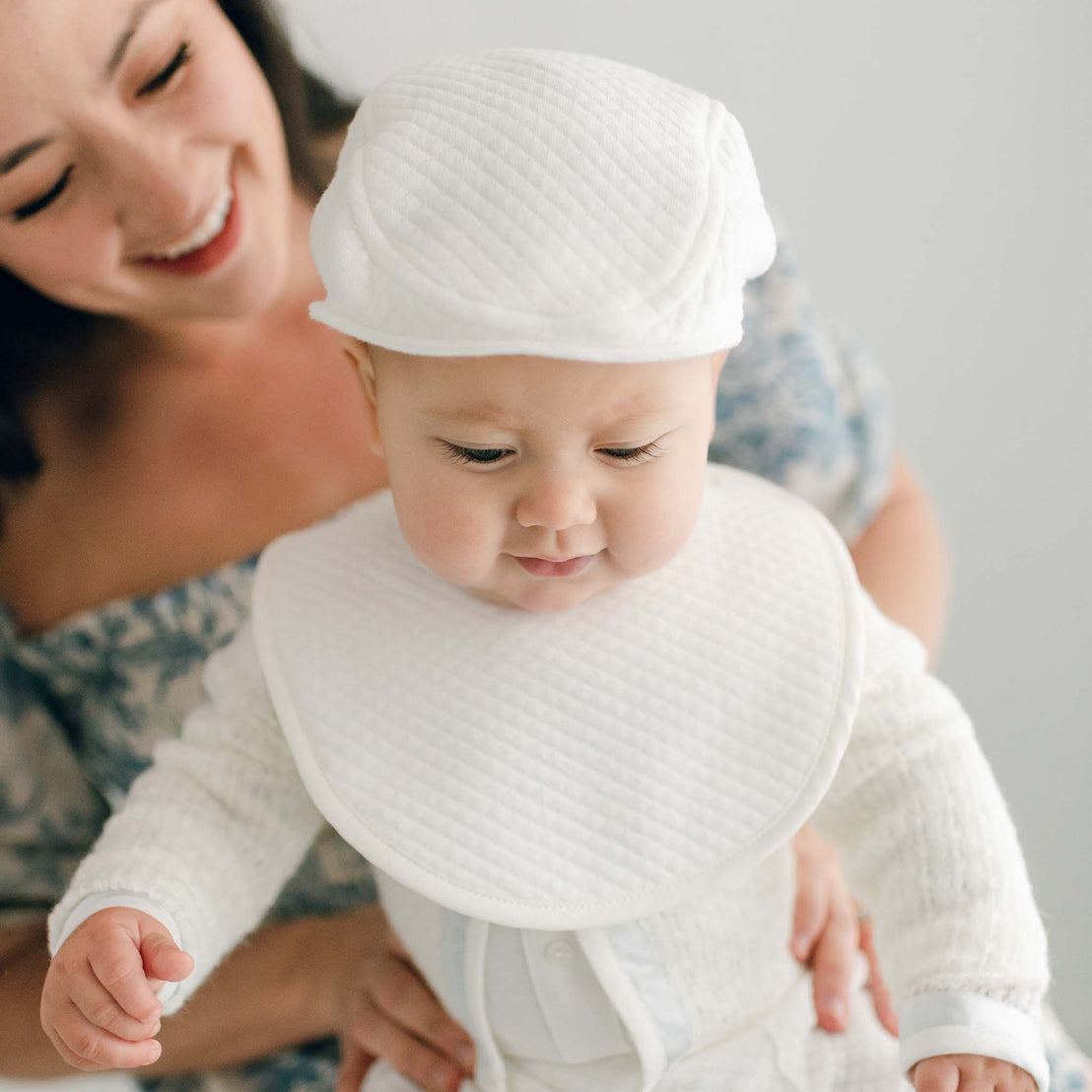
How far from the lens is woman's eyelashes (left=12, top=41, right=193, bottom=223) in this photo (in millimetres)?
818

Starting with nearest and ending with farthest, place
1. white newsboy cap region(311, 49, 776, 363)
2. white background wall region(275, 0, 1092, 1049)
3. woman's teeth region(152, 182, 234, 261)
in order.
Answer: white newsboy cap region(311, 49, 776, 363) → woman's teeth region(152, 182, 234, 261) → white background wall region(275, 0, 1092, 1049)

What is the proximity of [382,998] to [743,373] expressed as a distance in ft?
2.09

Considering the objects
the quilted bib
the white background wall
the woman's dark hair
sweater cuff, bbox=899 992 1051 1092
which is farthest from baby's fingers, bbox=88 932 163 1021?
the white background wall

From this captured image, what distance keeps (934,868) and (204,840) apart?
481 millimetres

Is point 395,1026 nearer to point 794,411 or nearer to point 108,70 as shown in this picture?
point 794,411

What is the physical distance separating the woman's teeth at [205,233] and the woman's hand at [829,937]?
2.33 feet

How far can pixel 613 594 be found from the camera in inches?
30.3

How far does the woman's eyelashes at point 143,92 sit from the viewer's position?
0.82 metres

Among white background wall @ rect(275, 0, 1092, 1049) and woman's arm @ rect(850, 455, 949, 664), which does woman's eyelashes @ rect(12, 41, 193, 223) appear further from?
woman's arm @ rect(850, 455, 949, 664)

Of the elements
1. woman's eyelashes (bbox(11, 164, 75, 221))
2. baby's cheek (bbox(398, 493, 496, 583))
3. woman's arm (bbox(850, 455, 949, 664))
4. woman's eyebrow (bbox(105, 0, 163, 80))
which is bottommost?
woman's arm (bbox(850, 455, 949, 664))

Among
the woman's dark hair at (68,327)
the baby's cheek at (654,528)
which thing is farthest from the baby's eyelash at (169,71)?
the baby's cheek at (654,528)

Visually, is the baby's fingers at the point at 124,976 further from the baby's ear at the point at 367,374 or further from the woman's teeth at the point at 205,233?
the woman's teeth at the point at 205,233

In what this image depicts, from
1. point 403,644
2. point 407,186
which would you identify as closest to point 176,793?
point 403,644

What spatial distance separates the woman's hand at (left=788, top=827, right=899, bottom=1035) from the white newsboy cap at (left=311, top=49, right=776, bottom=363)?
0.51 metres
